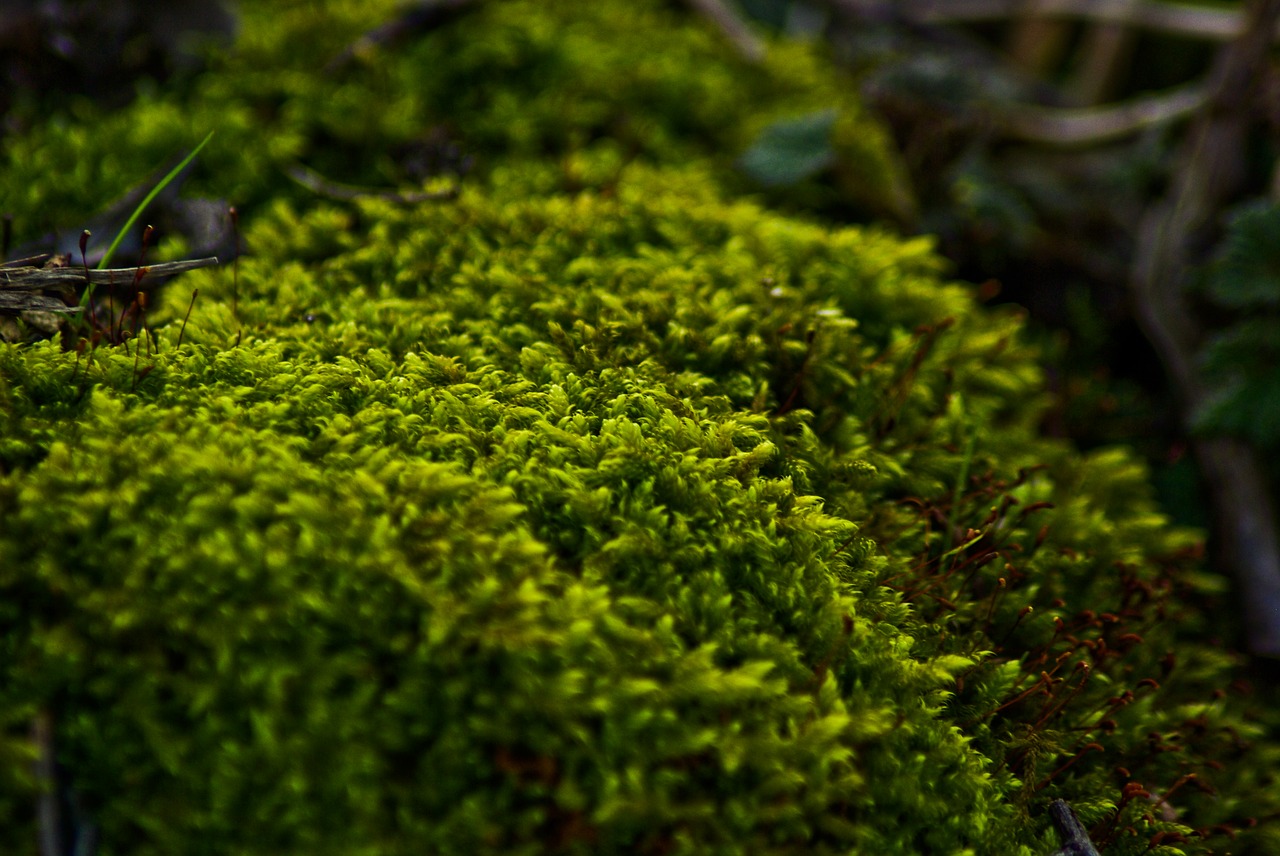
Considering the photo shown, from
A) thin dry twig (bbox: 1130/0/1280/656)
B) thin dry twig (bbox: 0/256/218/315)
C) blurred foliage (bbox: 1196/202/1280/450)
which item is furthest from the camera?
thin dry twig (bbox: 1130/0/1280/656)

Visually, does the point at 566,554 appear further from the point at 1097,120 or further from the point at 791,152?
the point at 1097,120

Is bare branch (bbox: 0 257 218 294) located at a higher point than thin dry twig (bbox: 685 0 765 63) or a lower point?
lower

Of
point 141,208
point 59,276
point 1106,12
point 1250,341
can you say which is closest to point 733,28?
point 1106,12

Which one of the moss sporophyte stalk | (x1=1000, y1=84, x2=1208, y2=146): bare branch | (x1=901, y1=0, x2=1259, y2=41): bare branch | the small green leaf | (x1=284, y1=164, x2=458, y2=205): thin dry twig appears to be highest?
(x1=901, y1=0, x2=1259, y2=41): bare branch

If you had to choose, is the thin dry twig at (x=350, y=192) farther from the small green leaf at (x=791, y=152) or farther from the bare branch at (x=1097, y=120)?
the bare branch at (x=1097, y=120)

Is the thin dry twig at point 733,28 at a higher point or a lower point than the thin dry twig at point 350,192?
higher

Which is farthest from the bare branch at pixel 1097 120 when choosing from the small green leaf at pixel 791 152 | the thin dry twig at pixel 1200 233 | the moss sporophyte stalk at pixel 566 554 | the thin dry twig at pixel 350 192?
the thin dry twig at pixel 350 192

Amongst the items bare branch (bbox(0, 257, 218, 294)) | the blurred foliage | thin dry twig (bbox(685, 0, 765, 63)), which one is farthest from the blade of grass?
the blurred foliage

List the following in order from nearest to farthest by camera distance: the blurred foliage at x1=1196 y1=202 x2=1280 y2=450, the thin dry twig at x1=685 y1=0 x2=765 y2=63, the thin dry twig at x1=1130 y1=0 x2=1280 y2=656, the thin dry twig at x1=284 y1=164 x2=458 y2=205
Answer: the thin dry twig at x1=284 y1=164 x2=458 y2=205
the blurred foliage at x1=1196 y1=202 x2=1280 y2=450
the thin dry twig at x1=1130 y1=0 x2=1280 y2=656
the thin dry twig at x1=685 y1=0 x2=765 y2=63

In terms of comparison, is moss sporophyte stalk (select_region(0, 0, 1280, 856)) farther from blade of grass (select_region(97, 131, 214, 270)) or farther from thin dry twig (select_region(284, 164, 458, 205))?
blade of grass (select_region(97, 131, 214, 270))
